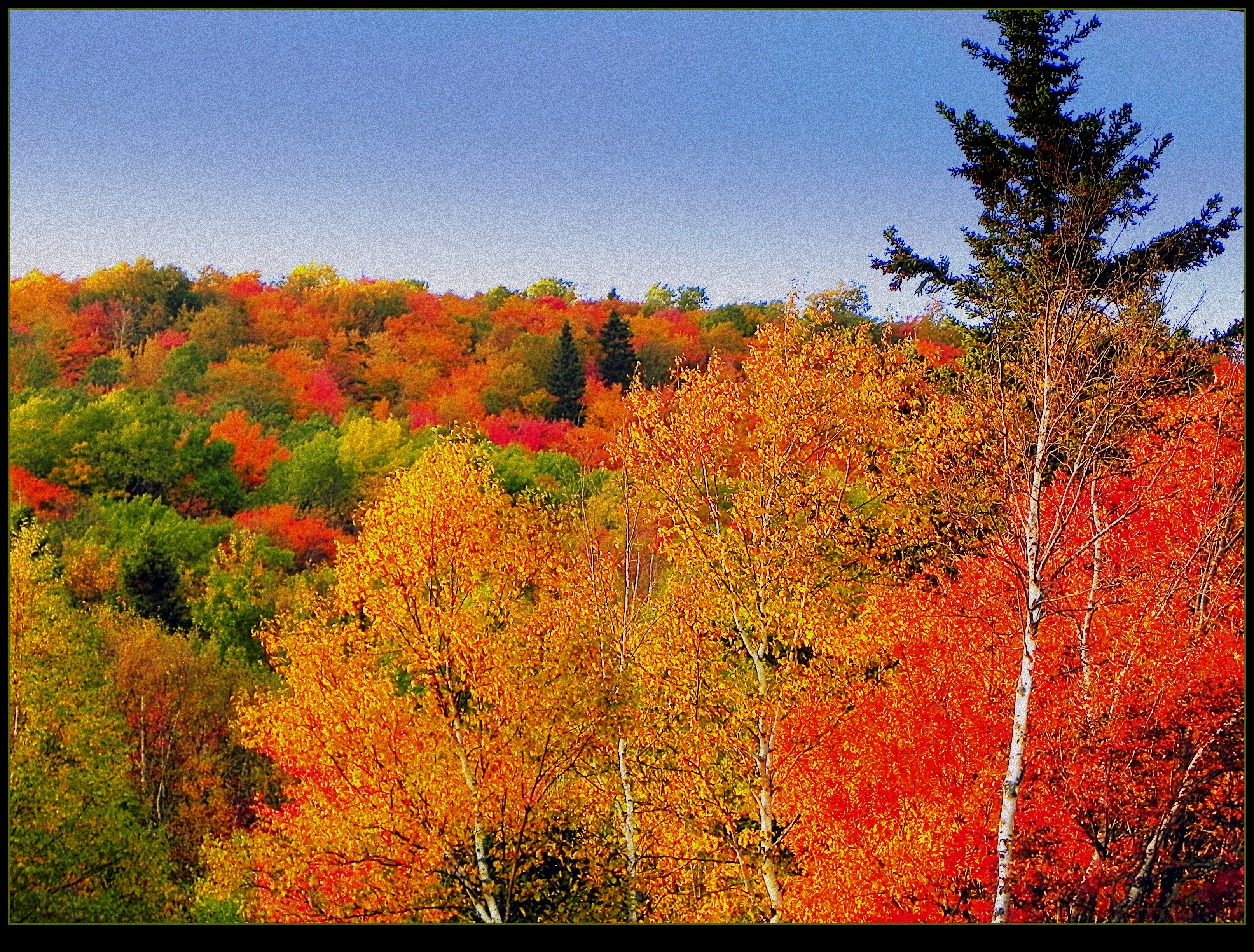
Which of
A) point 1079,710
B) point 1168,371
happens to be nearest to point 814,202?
point 1168,371

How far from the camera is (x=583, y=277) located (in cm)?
1744

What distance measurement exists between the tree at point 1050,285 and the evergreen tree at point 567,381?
22.8ft

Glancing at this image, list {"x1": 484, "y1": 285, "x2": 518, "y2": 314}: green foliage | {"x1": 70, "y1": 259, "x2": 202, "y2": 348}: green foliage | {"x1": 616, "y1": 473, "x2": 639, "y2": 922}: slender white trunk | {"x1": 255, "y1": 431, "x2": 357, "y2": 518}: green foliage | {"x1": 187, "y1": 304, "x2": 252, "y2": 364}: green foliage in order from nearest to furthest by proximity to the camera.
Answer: {"x1": 616, "y1": 473, "x2": 639, "y2": 922}: slender white trunk, {"x1": 484, "y1": 285, "x2": 518, "y2": 314}: green foliage, {"x1": 70, "y1": 259, "x2": 202, "y2": 348}: green foliage, {"x1": 255, "y1": 431, "x2": 357, "y2": 518}: green foliage, {"x1": 187, "y1": 304, "x2": 252, "y2": 364}: green foliage

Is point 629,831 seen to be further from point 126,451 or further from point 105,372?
point 105,372

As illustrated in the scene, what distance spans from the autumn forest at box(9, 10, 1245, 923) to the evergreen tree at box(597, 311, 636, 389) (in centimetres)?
459

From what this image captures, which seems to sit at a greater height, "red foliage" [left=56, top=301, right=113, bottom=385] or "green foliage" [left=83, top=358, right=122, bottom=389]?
"red foliage" [left=56, top=301, right=113, bottom=385]

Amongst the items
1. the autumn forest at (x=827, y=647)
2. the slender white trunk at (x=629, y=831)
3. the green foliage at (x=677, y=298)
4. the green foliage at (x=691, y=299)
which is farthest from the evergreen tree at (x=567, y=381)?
the slender white trunk at (x=629, y=831)

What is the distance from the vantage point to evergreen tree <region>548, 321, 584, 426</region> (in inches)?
755

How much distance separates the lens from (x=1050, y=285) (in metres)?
8.96

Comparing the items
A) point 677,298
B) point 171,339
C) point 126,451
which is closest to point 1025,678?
point 677,298

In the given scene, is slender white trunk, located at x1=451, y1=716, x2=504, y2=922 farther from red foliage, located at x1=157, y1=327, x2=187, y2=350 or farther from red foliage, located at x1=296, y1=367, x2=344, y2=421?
red foliage, located at x1=157, y1=327, x2=187, y2=350

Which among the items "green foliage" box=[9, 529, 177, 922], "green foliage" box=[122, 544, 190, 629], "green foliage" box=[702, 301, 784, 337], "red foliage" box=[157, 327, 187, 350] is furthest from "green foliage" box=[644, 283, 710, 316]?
"red foliage" box=[157, 327, 187, 350]

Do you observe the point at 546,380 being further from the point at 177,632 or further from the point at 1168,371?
the point at 1168,371

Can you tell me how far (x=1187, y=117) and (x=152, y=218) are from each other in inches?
576
